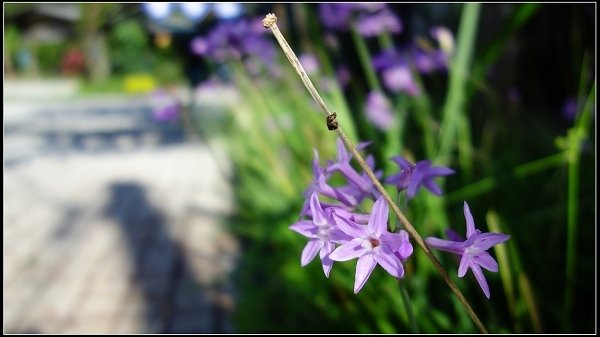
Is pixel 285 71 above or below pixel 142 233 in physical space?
below

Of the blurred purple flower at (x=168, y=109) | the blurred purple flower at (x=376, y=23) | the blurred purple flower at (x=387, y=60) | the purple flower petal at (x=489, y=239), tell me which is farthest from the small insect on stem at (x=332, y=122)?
the blurred purple flower at (x=168, y=109)

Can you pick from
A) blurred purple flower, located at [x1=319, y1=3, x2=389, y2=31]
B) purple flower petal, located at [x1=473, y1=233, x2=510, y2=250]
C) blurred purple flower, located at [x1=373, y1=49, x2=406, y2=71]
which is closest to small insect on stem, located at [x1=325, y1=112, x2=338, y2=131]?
purple flower petal, located at [x1=473, y1=233, x2=510, y2=250]

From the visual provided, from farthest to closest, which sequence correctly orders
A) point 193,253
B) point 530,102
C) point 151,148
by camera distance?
point 151,148
point 530,102
point 193,253

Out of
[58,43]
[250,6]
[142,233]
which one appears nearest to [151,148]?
[142,233]

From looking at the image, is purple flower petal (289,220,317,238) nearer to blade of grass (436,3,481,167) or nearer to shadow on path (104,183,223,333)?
blade of grass (436,3,481,167)

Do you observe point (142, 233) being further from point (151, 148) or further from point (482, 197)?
point (151, 148)

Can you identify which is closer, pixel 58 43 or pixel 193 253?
pixel 193 253

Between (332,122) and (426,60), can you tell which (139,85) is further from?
(332,122)

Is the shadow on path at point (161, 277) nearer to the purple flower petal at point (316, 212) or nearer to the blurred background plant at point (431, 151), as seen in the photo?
the blurred background plant at point (431, 151)
